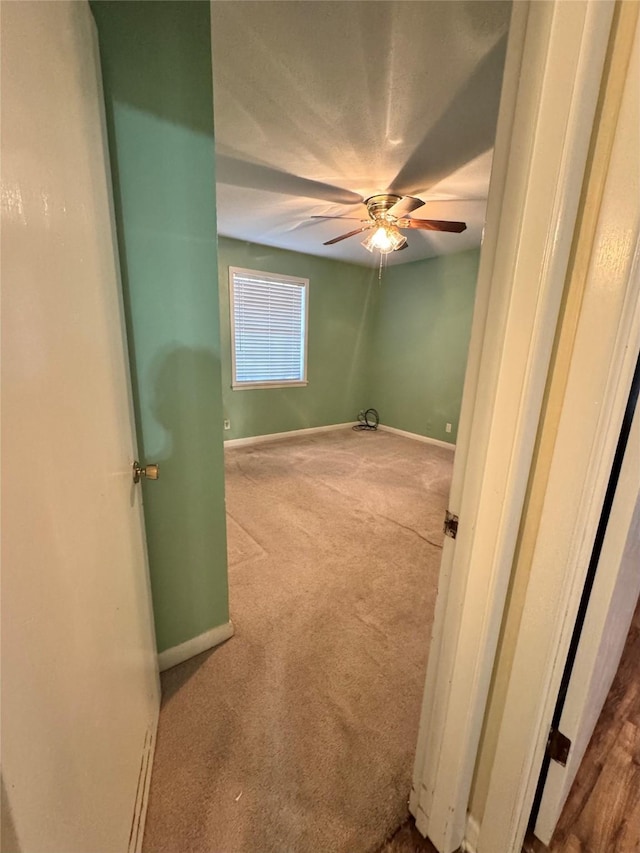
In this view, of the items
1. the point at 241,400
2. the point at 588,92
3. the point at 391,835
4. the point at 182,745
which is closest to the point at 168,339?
the point at 588,92

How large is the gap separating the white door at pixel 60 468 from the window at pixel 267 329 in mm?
3289

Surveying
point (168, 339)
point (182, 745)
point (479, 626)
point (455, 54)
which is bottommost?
point (182, 745)

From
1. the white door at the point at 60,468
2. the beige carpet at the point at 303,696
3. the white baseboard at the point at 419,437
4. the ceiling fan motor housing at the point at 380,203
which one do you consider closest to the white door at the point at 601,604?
the beige carpet at the point at 303,696

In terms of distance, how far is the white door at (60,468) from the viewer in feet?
1.35

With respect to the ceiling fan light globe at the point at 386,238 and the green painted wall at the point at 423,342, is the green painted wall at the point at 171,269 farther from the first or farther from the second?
the green painted wall at the point at 423,342

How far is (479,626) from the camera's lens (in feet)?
2.58

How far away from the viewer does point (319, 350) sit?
4.91 metres

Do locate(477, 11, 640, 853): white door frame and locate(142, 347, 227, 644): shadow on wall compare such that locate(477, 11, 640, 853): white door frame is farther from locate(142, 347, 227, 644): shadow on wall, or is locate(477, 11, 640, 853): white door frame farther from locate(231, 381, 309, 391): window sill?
locate(231, 381, 309, 391): window sill

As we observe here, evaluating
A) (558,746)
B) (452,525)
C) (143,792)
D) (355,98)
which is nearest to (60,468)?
(452,525)

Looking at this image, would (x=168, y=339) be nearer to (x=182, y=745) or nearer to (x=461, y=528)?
(x=461, y=528)

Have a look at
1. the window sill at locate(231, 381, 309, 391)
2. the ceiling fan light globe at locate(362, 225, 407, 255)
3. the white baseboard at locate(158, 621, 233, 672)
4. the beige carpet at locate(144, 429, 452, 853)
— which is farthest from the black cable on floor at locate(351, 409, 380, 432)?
the white baseboard at locate(158, 621, 233, 672)

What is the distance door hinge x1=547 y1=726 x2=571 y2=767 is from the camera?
0.88 m

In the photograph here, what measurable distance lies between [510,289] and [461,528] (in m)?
0.50

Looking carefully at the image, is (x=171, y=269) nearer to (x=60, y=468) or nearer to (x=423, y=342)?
(x=60, y=468)
